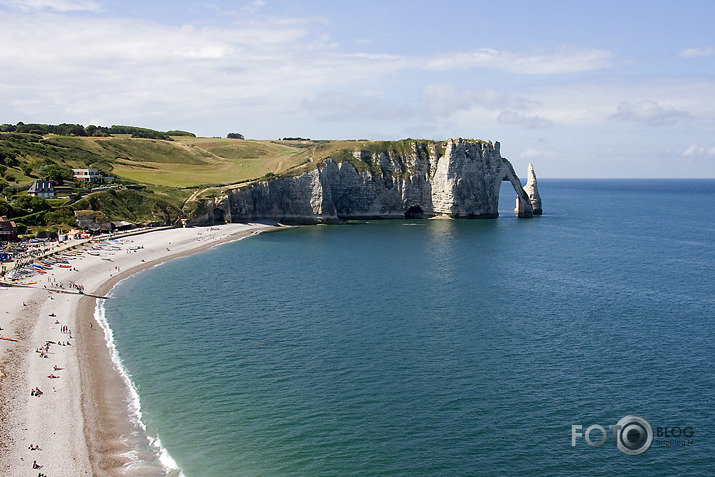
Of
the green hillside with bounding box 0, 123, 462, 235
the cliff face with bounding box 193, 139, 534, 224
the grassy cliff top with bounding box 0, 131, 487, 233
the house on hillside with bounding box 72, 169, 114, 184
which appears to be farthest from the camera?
the cliff face with bounding box 193, 139, 534, 224

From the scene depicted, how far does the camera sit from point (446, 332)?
183 feet

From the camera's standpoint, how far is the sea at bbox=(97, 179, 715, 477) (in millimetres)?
34062

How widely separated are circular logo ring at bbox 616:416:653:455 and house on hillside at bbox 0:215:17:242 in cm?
9549

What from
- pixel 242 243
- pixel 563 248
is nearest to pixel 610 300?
pixel 563 248

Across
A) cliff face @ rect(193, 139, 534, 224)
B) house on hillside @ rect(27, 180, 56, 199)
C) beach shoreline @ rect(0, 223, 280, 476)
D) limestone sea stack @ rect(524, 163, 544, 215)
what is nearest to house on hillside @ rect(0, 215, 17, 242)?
house on hillside @ rect(27, 180, 56, 199)

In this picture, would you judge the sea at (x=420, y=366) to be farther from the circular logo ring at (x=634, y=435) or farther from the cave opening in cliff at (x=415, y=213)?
the cave opening in cliff at (x=415, y=213)

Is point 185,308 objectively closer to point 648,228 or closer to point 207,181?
point 207,181

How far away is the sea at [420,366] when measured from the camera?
112ft

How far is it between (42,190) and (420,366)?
99322 mm

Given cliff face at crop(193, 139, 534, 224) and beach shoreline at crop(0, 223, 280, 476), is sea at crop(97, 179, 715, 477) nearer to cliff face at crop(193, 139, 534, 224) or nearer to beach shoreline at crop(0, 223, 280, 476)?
beach shoreline at crop(0, 223, 280, 476)

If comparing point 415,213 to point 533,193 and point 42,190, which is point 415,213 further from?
point 42,190

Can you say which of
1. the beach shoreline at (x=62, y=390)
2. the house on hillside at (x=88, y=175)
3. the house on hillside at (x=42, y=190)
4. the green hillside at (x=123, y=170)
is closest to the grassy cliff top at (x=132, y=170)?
the green hillside at (x=123, y=170)

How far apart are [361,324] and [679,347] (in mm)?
29519

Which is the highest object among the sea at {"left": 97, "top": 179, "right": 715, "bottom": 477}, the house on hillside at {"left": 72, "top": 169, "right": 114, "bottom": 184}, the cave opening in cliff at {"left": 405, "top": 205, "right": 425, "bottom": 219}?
the house on hillside at {"left": 72, "top": 169, "right": 114, "bottom": 184}
